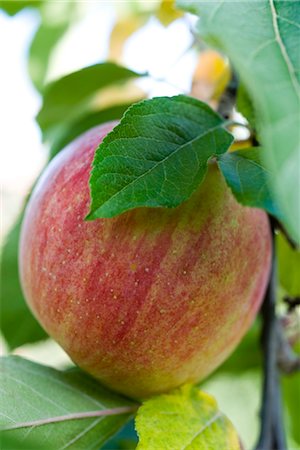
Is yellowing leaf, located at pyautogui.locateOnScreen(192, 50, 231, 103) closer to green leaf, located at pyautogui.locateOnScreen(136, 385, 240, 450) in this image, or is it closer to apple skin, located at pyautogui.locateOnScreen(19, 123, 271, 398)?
apple skin, located at pyautogui.locateOnScreen(19, 123, 271, 398)

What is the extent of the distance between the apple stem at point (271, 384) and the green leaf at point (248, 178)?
0.19 metres

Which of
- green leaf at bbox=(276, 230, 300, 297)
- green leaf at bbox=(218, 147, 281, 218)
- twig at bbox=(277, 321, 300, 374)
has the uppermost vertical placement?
green leaf at bbox=(218, 147, 281, 218)

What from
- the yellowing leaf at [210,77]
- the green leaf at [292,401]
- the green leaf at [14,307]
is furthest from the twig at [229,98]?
the green leaf at [292,401]

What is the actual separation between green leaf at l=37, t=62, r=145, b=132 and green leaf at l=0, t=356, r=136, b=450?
380mm

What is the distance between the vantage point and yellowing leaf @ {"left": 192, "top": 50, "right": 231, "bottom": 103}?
100cm

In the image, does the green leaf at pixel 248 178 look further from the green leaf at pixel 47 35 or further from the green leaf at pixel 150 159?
the green leaf at pixel 47 35

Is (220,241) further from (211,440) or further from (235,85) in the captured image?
(235,85)

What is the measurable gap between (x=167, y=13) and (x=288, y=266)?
0.42m

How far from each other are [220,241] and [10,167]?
1.53 meters

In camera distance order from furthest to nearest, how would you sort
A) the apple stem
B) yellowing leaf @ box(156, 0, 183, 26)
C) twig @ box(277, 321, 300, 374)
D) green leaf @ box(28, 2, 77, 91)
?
green leaf @ box(28, 2, 77, 91) < yellowing leaf @ box(156, 0, 183, 26) < twig @ box(277, 321, 300, 374) < the apple stem

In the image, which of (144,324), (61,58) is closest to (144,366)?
(144,324)

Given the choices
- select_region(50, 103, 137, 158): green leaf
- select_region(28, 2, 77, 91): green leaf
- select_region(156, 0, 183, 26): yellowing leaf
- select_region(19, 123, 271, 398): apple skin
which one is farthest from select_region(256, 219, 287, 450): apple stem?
select_region(28, 2, 77, 91): green leaf

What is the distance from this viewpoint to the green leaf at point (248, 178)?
0.54 m

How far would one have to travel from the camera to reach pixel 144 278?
2.03 feet
